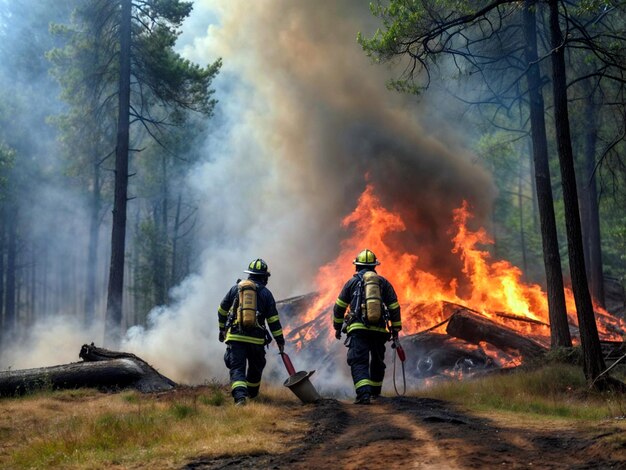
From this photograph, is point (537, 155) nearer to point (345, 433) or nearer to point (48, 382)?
point (345, 433)

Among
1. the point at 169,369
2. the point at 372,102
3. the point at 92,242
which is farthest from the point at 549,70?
the point at 92,242

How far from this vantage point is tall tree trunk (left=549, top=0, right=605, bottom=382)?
8648 millimetres

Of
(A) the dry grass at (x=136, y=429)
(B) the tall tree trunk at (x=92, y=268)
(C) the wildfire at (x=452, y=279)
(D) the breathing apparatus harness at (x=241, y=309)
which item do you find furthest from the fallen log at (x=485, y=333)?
(B) the tall tree trunk at (x=92, y=268)

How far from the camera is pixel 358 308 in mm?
8586

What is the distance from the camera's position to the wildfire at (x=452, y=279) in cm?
1484

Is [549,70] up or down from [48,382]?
up

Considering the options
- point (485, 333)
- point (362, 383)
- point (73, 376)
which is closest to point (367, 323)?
point (362, 383)

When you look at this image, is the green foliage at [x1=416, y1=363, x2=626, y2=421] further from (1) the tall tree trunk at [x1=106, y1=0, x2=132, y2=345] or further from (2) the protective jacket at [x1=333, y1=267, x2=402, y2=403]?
(1) the tall tree trunk at [x1=106, y1=0, x2=132, y2=345]

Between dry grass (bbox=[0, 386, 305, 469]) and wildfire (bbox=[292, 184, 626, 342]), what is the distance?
6.47m

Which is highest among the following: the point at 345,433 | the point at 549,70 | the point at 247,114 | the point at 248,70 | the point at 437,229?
the point at 248,70

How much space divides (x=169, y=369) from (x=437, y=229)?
26.1 feet

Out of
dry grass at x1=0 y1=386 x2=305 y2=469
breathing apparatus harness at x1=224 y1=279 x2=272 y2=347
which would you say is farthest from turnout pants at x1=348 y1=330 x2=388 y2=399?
breathing apparatus harness at x1=224 y1=279 x2=272 y2=347

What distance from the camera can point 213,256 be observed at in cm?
1909

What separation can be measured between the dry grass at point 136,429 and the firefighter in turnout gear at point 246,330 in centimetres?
34
